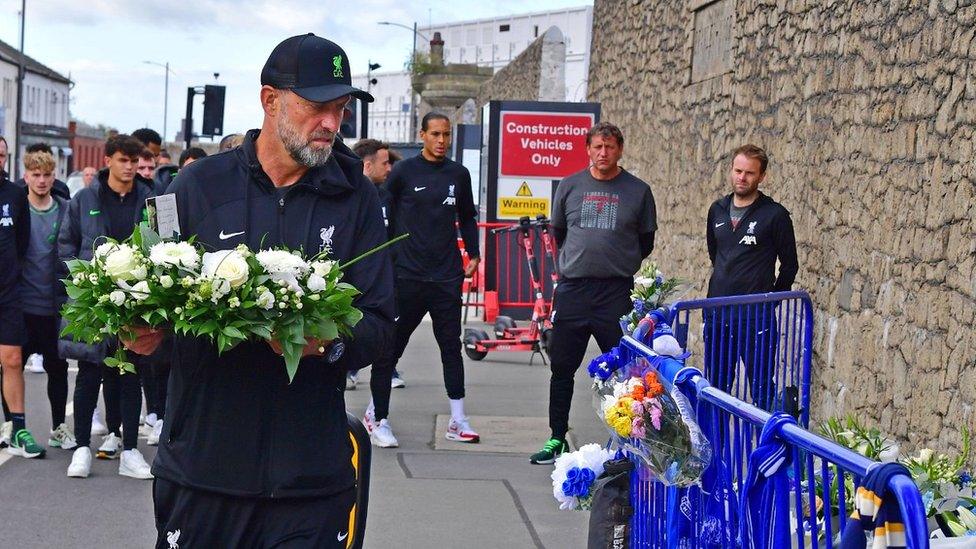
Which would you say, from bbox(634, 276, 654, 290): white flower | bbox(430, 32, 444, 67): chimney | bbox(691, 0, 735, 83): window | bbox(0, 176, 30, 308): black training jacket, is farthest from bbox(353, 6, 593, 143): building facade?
bbox(634, 276, 654, 290): white flower

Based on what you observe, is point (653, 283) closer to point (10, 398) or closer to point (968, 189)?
point (968, 189)

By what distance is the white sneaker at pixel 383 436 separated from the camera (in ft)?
29.5

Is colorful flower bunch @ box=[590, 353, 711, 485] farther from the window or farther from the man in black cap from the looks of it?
the window

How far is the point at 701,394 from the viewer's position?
3920 millimetres

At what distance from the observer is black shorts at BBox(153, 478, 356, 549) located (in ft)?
11.3

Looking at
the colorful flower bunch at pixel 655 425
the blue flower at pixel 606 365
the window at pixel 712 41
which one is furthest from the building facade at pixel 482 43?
the colorful flower bunch at pixel 655 425

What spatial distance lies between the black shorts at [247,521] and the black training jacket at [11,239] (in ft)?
18.6

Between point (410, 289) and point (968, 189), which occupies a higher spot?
point (968, 189)

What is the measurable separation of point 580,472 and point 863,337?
146 inches

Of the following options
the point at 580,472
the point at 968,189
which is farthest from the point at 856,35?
the point at 580,472

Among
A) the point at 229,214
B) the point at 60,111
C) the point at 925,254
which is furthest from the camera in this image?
the point at 60,111

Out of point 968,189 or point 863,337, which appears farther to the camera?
point 863,337

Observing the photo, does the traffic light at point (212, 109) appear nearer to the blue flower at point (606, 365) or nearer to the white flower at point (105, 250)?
the blue flower at point (606, 365)

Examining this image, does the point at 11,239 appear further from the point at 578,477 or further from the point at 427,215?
the point at 578,477
